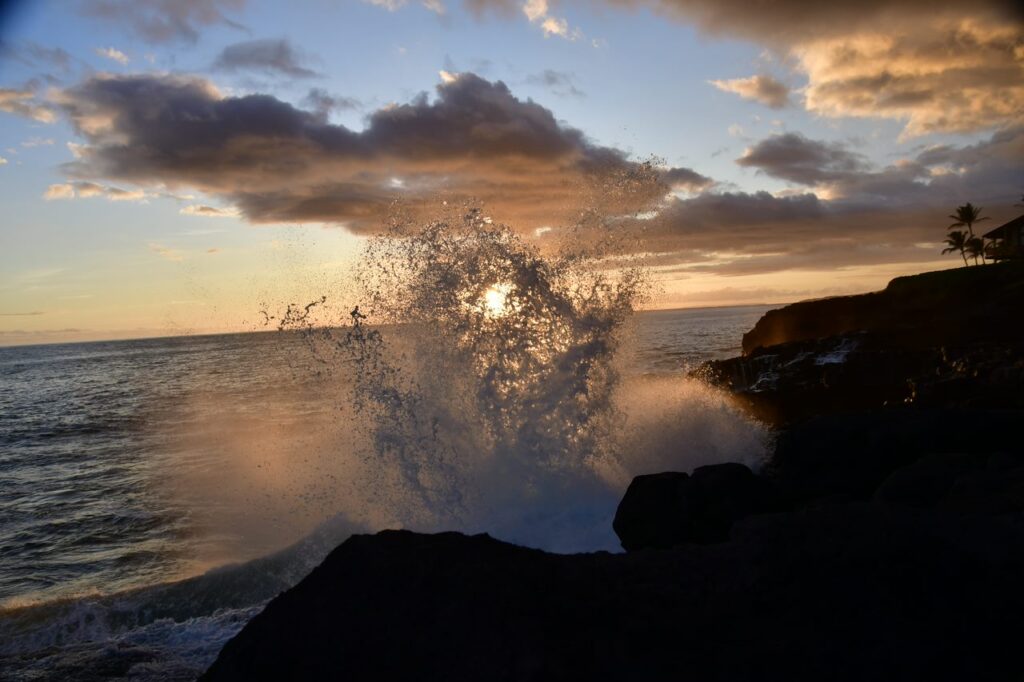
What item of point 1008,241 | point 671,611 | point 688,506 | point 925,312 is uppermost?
point 1008,241

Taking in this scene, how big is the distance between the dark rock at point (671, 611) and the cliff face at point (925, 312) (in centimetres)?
2228

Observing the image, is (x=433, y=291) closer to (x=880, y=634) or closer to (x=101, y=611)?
(x=101, y=611)

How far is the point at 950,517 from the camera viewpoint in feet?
13.0

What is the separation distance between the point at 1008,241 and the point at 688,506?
54.2 m

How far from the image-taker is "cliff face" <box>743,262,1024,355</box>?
25.3 metres

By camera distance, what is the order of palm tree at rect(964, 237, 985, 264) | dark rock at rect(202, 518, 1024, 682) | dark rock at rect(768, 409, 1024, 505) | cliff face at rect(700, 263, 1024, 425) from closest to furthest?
dark rock at rect(202, 518, 1024, 682) < dark rock at rect(768, 409, 1024, 505) < cliff face at rect(700, 263, 1024, 425) < palm tree at rect(964, 237, 985, 264)

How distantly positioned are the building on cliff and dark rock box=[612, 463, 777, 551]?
4787 cm

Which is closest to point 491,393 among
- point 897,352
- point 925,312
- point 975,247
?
point 897,352

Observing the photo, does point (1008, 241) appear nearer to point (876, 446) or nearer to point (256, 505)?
point (876, 446)

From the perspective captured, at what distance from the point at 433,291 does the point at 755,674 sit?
11.3m

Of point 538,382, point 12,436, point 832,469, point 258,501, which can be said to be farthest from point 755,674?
point 12,436

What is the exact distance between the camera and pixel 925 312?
2867cm

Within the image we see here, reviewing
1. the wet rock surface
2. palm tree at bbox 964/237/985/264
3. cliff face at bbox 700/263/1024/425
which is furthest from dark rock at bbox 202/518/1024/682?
palm tree at bbox 964/237/985/264

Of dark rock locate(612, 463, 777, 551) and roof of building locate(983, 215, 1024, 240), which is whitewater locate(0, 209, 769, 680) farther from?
roof of building locate(983, 215, 1024, 240)
